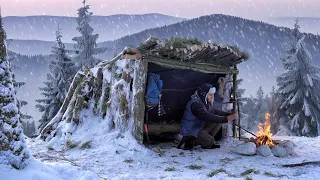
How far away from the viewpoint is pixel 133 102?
343 inches

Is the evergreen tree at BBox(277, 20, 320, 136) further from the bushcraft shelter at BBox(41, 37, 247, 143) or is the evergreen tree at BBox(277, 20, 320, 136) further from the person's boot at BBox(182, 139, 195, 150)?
the person's boot at BBox(182, 139, 195, 150)

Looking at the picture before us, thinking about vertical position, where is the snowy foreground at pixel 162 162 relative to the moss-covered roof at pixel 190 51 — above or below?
below

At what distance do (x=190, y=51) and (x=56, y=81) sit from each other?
18.6 meters

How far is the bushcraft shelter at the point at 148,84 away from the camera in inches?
343

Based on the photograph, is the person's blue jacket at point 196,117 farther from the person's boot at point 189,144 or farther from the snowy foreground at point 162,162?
the snowy foreground at point 162,162

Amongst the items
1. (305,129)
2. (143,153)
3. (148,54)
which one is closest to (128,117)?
(143,153)

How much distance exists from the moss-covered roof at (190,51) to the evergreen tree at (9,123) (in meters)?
3.99

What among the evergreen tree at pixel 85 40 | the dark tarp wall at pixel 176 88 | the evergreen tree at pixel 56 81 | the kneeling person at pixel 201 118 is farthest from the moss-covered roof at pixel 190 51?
the evergreen tree at pixel 85 40

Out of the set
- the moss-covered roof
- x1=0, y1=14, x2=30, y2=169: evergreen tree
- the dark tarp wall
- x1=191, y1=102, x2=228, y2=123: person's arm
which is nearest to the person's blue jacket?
x1=191, y1=102, x2=228, y2=123: person's arm

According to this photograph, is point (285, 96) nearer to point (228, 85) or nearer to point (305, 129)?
point (305, 129)

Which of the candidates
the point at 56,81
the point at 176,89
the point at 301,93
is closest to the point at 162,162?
the point at 176,89

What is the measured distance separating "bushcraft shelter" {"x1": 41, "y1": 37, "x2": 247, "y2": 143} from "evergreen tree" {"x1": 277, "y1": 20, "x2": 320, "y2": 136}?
545 inches

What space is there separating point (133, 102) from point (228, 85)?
3763 millimetres

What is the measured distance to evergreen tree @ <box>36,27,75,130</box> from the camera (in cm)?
2510
